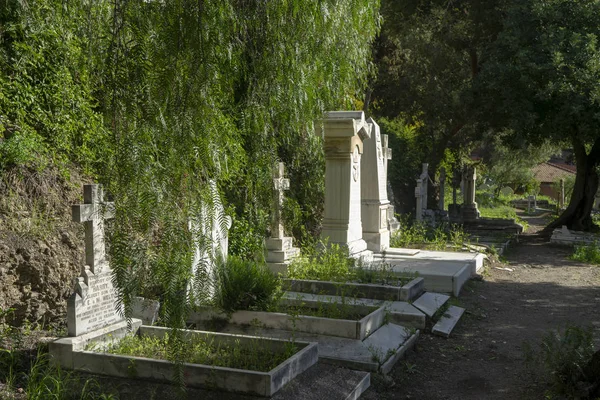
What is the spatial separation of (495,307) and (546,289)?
2.12 m

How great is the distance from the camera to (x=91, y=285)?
5.19m

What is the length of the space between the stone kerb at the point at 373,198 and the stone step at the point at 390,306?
402 centimetres

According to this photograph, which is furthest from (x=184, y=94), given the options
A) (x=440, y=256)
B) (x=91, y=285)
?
(x=440, y=256)

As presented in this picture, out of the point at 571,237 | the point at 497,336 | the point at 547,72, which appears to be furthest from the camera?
the point at 571,237

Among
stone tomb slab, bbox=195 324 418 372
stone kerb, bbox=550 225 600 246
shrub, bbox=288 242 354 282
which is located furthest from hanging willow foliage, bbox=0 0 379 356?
stone kerb, bbox=550 225 600 246

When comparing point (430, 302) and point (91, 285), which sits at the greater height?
point (91, 285)

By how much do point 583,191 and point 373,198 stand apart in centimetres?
1052

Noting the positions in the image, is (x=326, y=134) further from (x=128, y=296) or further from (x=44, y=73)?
(x=128, y=296)

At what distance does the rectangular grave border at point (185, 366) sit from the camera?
14.3 ft

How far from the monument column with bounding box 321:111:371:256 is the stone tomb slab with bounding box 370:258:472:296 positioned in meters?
0.87

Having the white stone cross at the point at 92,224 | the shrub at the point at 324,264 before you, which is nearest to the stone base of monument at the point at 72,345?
the white stone cross at the point at 92,224

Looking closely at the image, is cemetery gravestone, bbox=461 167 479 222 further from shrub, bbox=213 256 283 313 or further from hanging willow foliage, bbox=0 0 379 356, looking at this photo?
hanging willow foliage, bbox=0 0 379 356

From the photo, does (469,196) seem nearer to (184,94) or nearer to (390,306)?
(390,306)

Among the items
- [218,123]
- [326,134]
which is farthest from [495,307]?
[218,123]
